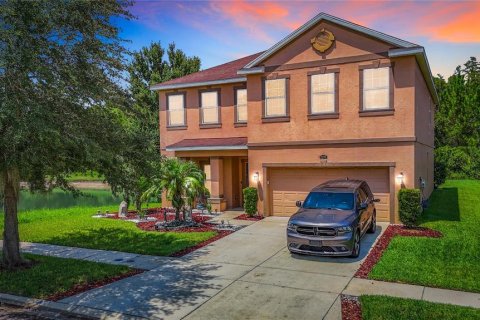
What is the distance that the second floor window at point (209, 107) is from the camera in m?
19.7

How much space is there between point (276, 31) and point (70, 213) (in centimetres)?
1443

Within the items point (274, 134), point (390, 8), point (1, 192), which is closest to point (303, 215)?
point (274, 134)

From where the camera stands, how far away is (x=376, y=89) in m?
14.9

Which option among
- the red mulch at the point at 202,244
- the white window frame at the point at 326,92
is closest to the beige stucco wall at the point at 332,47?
the white window frame at the point at 326,92

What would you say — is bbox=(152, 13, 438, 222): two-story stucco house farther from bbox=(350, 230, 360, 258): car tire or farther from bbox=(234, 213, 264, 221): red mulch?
bbox=(350, 230, 360, 258): car tire

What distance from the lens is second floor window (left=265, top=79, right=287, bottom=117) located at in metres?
16.6

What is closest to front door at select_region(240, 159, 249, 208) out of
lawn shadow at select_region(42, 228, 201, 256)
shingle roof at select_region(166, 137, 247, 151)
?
shingle roof at select_region(166, 137, 247, 151)

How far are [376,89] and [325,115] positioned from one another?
2249 mm

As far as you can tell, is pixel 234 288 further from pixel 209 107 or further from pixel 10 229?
pixel 209 107

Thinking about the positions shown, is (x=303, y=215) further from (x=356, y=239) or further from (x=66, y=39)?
(x=66, y=39)

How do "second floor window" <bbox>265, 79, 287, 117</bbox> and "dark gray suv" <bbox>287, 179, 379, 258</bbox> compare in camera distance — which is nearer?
"dark gray suv" <bbox>287, 179, 379, 258</bbox>

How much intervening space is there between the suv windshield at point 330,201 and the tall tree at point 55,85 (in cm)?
625

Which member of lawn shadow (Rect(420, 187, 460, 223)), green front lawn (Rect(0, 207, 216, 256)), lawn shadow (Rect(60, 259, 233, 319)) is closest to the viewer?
lawn shadow (Rect(60, 259, 233, 319))

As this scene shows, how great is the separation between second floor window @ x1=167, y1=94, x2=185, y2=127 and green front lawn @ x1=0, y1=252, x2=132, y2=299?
11.4 metres
